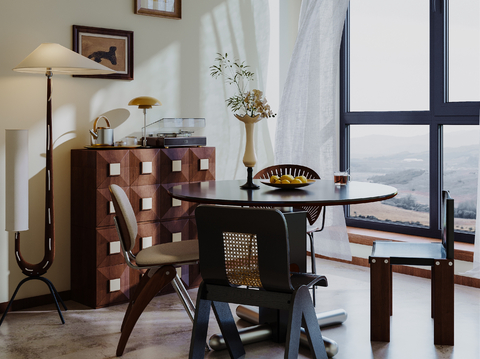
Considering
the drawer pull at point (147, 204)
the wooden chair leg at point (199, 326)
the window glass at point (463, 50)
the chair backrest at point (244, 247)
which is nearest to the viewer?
the chair backrest at point (244, 247)

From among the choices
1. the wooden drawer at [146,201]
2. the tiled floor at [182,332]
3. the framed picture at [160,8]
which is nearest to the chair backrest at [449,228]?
the tiled floor at [182,332]

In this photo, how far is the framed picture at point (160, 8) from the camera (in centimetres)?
395

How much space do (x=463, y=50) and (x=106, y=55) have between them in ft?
8.98

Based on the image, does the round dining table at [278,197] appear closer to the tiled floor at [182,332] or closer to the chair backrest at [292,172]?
the tiled floor at [182,332]

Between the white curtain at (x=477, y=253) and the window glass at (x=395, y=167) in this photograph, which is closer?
the white curtain at (x=477, y=253)

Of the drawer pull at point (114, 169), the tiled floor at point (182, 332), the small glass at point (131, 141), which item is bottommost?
the tiled floor at point (182, 332)

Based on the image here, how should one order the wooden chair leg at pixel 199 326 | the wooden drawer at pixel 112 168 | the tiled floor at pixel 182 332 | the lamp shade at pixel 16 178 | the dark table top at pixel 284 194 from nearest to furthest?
1. the wooden chair leg at pixel 199 326
2. the dark table top at pixel 284 194
3. the tiled floor at pixel 182 332
4. the lamp shade at pixel 16 178
5. the wooden drawer at pixel 112 168

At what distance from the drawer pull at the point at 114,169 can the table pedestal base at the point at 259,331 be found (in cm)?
115

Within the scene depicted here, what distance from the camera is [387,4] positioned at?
15.6 ft

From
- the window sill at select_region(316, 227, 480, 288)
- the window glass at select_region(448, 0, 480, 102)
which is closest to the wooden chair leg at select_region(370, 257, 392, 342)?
the window sill at select_region(316, 227, 480, 288)

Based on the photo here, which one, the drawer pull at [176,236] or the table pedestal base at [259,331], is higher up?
the drawer pull at [176,236]

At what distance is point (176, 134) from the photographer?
391 centimetres

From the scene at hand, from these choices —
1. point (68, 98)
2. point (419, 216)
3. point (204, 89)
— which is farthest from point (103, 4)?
point (419, 216)

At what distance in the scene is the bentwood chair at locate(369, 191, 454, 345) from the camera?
2.81 m
